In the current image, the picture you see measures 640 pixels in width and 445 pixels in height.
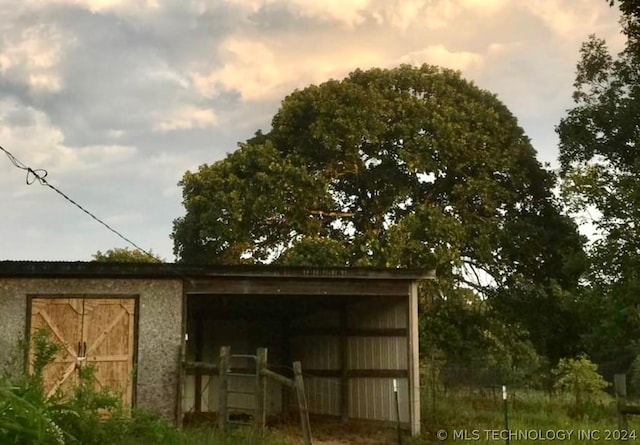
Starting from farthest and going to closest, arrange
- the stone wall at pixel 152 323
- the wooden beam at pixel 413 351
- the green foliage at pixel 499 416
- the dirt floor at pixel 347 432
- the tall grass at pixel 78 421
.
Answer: the wooden beam at pixel 413 351 → the dirt floor at pixel 347 432 → the green foliage at pixel 499 416 → the stone wall at pixel 152 323 → the tall grass at pixel 78 421

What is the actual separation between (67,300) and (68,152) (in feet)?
30.7

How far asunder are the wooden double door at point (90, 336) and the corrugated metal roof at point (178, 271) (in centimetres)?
51

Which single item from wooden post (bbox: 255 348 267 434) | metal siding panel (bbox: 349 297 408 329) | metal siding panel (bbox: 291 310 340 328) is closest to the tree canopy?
metal siding panel (bbox: 291 310 340 328)

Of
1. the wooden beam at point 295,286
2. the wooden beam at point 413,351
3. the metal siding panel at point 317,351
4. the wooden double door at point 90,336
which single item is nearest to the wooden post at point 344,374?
the metal siding panel at point 317,351

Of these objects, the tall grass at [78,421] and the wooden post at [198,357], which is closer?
the tall grass at [78,421]

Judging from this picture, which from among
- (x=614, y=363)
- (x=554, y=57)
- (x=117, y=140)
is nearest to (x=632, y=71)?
(x=554, y=57)

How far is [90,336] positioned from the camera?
14.0 metres

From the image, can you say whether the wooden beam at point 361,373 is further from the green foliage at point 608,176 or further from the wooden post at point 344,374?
the green foliage at point 608,176

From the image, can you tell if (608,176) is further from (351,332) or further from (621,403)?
(621,403)

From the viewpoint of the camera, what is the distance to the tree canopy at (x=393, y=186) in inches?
1049

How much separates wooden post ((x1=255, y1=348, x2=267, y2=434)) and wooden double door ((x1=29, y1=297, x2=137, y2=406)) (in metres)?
2.62

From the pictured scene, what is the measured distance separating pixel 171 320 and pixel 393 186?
47.1 ft

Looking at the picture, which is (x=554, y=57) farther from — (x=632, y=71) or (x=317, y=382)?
(x=317, y=382)

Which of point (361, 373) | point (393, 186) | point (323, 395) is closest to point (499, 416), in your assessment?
point (361, 373)
